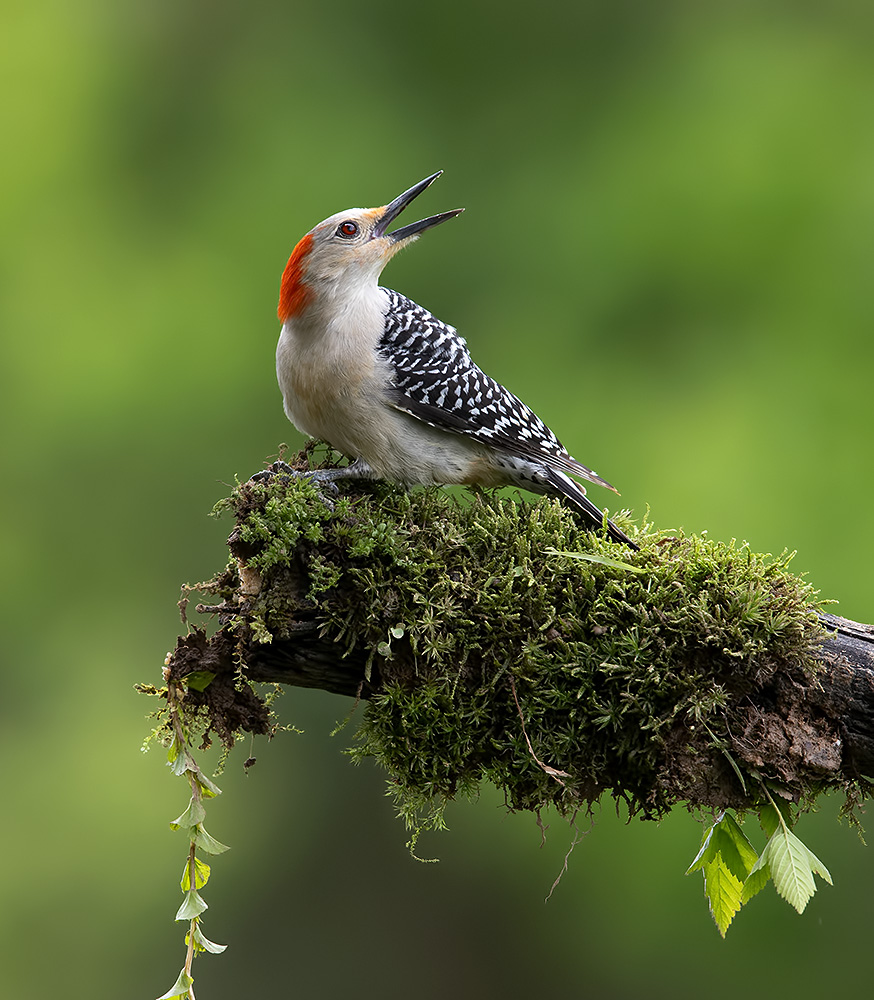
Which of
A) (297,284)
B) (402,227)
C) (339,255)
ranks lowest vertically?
(297,284)

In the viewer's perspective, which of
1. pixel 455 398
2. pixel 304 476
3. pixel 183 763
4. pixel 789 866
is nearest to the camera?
pixel 789 866

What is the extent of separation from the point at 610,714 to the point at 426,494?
2.90 feet

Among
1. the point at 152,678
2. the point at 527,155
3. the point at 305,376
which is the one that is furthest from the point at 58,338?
the point at 305,376

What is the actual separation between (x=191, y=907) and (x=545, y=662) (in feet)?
3.62

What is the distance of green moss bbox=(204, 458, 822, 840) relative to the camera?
2.86m

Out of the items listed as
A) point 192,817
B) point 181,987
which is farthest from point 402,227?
point 181,987

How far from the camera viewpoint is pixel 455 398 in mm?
3715

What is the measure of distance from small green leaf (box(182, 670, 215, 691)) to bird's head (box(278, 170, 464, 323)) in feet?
4.53

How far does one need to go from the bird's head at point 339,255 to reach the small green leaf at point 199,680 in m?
1.38

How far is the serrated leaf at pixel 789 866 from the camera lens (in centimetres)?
272

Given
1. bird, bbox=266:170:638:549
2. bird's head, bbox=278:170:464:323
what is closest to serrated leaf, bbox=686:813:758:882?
bird, bbox=266:170:638:549

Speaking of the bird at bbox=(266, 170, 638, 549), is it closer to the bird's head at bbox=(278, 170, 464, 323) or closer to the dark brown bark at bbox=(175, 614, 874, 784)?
the bird's head at bbox=(278, 170, 464, 323)

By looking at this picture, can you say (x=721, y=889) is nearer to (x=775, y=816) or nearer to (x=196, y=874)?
(x=775, y=816)

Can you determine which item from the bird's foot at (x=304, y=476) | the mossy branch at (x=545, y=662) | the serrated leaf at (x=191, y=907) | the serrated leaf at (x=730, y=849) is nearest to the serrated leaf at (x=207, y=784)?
the mossy branch at (x=545, y=662)
